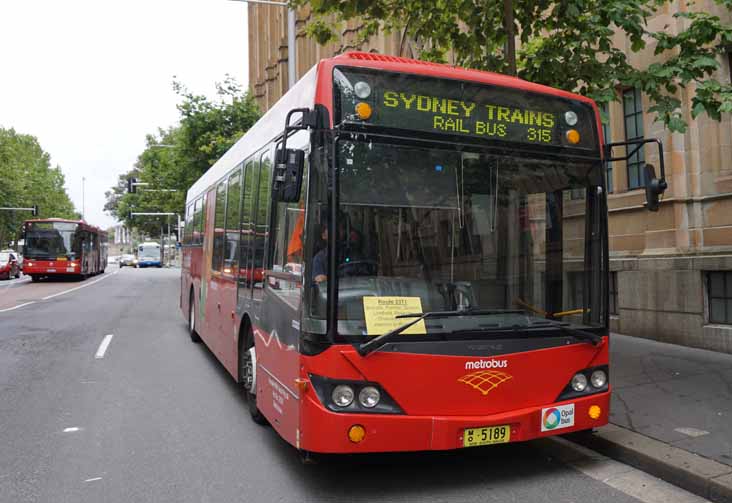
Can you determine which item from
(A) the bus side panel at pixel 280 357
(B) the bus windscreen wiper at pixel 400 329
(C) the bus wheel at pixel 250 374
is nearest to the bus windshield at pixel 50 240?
(C) the bus wheel at pixel 250 374

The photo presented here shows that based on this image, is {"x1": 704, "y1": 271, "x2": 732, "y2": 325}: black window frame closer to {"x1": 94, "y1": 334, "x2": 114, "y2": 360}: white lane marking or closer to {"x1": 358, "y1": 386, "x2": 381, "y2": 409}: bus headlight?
{"x1": 358, "y1": 386, "x2": 381, "y2": 409}: bus headlight

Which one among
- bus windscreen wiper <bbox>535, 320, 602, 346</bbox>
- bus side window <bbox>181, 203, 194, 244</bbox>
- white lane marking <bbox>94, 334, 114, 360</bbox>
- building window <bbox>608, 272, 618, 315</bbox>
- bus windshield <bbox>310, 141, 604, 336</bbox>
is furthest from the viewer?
bus side window <bbox>181, 203, 194, 244</bbox>

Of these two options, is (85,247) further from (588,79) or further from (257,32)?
(588,79)

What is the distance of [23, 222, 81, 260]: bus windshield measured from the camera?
29609mm

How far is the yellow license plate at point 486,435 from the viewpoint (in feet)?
13.7

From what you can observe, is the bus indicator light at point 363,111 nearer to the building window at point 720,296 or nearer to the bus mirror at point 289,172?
the bus mirror at point 289,172

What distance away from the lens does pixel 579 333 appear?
4652 mm

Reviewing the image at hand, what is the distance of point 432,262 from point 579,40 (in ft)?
16.0

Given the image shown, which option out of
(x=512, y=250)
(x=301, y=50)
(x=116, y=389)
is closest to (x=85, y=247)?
(x=301, y=50)

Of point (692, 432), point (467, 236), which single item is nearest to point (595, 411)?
point (692, 432)

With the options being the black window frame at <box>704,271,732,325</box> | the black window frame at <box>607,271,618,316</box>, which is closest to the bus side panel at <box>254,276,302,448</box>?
the black window frame at <box>704,271,732,325</box>

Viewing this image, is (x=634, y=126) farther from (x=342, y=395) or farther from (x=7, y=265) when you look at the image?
(x=7, y=265)

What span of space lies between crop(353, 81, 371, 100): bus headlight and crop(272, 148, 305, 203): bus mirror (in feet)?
1.93

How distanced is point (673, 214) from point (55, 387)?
935 centimetres
